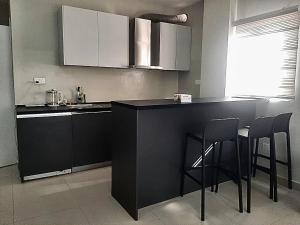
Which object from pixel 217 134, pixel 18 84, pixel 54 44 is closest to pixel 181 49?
pixel 54 44

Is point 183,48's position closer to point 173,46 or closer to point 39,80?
point 173,46

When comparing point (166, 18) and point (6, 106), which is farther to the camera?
point (166, 18)

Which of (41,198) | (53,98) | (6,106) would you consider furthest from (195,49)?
(41,198)

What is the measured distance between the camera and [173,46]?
4.22 meters

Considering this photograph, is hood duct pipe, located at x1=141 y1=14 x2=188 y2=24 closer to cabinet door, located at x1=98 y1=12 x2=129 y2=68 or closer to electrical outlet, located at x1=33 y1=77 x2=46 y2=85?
cabinet door, located at x1=98 y1=12 x2=129 y2=68

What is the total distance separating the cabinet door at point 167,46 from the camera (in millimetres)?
4074

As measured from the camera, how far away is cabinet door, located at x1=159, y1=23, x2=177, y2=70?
4074 millimetres

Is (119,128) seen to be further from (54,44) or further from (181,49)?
(181,49)

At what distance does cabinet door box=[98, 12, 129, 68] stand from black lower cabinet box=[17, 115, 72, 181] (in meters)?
1.14

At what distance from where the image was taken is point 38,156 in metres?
3.04

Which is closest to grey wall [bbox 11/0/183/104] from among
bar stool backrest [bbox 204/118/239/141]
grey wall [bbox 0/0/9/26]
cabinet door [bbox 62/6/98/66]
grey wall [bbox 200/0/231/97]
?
cabinet door [bbox 62/6/98/66]

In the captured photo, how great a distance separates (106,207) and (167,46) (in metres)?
2.89

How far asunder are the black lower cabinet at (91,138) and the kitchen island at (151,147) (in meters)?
0.96

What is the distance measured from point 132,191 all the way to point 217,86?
7.73 ft
